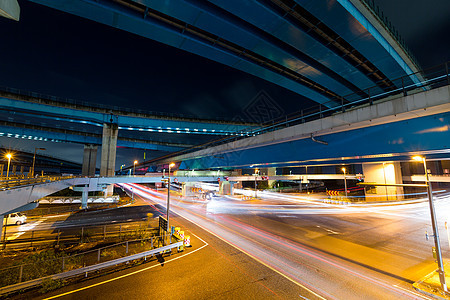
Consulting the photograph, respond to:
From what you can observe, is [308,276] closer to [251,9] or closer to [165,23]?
[251,9]

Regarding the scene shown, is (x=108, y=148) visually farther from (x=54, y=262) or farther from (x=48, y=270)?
(x=48, y=270)

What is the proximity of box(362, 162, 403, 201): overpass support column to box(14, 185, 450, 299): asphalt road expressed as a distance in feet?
61.3

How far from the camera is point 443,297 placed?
796 cm

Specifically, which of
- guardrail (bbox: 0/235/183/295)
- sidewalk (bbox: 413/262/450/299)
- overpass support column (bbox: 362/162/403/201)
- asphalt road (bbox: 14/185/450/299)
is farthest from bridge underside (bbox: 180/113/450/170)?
overpass support column (bbox: 362/162/403/201)

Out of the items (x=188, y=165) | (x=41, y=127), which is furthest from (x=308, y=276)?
(x=41, y=127)

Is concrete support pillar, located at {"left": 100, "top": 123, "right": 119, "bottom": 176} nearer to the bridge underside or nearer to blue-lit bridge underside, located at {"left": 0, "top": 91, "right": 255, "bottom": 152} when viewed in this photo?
blue-lit bridge underside, located at {"left": 0, "top": 91, "right": 255, "bottom": 152}

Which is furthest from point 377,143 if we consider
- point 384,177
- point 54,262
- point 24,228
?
point 24,228

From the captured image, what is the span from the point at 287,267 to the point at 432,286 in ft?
21.0

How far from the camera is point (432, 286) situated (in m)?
8.63

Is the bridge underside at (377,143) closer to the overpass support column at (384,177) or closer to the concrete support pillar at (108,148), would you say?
the overpass support column at (384,177)

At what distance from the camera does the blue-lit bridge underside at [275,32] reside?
1337 cm

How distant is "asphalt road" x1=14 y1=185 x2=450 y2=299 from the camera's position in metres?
8.65

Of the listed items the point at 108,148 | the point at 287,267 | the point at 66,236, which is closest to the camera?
the point at 287,267

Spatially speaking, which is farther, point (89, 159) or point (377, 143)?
point (89, 159)
